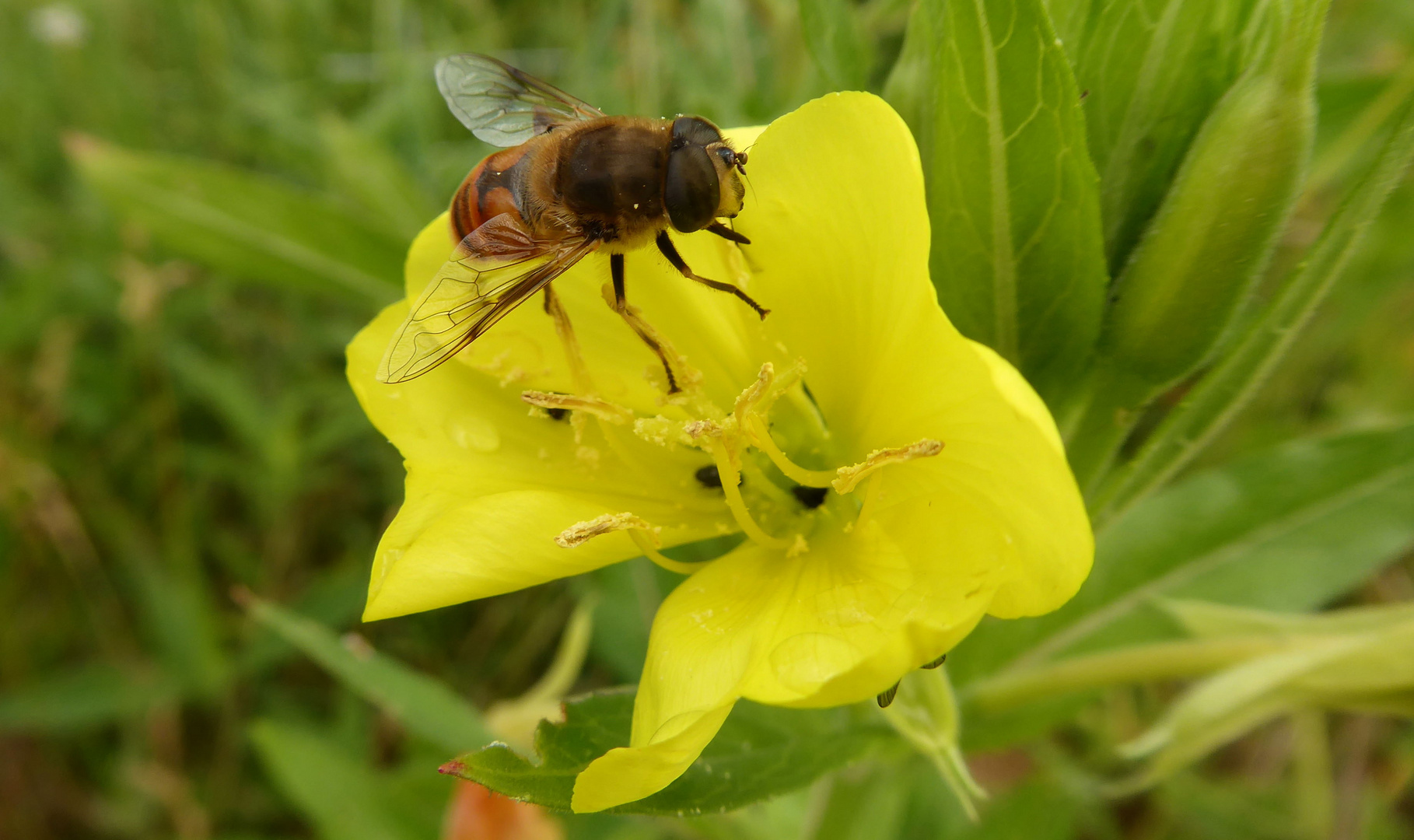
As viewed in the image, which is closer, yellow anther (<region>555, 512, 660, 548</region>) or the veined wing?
yellow anther (<region>555, 512, 660, 548</region>)

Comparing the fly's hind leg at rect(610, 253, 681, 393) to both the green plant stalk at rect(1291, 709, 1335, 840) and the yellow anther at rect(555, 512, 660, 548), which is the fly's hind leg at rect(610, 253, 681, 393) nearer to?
the yellow anther at rect(555, 512, 660, 548)

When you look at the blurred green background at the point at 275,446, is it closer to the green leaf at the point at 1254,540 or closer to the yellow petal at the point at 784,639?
the green leaf at the point at 1254,540

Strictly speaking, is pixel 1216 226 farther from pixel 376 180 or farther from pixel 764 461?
pixel 376 180

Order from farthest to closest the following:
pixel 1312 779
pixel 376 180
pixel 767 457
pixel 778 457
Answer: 1. pixel 1312 779
2. pixel 376 180
3. pixel 767 457
4. pixel 778 457

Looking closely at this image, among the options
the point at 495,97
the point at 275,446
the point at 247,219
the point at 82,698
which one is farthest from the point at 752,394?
the point at 82,698

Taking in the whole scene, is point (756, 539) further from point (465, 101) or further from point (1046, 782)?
point (1046, 782)

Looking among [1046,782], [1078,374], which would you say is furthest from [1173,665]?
[1046,782]

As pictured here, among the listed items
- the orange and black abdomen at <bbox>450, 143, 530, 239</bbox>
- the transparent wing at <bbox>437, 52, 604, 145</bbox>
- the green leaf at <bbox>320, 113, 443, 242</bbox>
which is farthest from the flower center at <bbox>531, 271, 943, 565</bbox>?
the green leaf at <bbox>320, 113, 443, 242</bbox>

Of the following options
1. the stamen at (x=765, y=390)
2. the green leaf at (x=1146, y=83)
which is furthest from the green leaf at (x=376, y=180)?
the green leaf at (x=1146, y=83)
